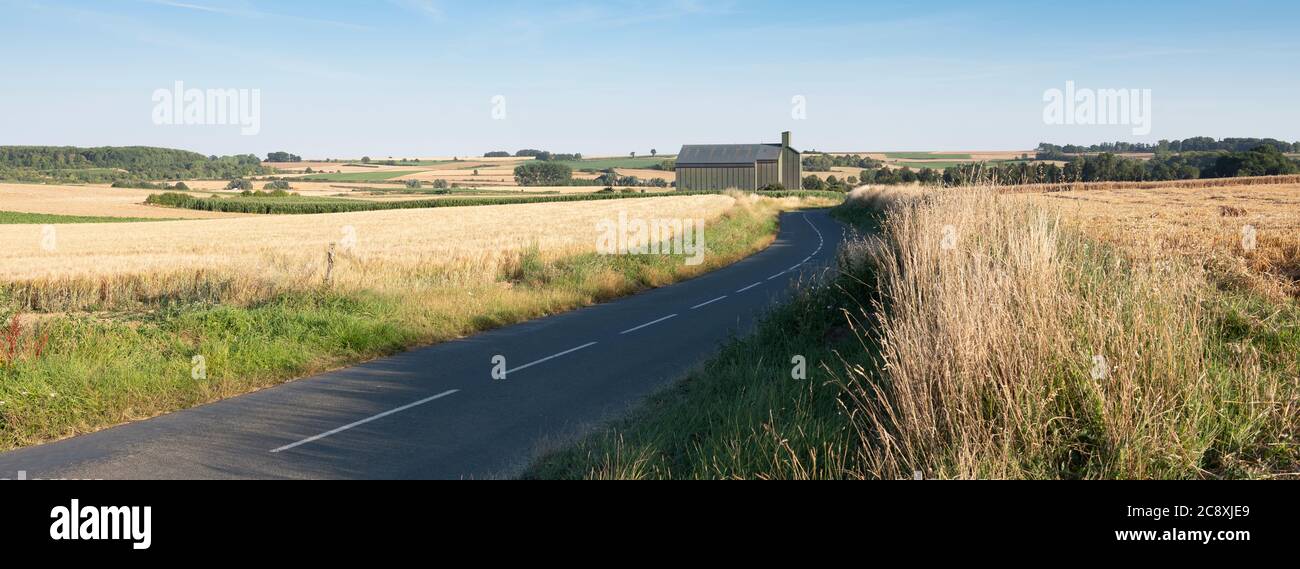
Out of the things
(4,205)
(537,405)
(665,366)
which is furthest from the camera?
(4,205)

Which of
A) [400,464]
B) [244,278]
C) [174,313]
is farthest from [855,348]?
[244,278]

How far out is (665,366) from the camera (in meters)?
12.4

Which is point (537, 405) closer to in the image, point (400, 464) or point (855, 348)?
point (400, 464)

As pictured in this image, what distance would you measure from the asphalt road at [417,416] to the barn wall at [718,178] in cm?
11300

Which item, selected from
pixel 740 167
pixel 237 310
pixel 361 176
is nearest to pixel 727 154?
pixel 740 167

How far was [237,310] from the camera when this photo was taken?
1398 cm

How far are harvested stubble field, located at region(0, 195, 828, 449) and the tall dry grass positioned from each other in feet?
26.7

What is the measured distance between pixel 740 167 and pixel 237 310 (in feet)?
385

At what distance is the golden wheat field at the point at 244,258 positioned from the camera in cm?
1908

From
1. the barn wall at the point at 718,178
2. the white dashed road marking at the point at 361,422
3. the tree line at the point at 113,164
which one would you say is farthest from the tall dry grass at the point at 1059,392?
the tree line at the point at 113,164

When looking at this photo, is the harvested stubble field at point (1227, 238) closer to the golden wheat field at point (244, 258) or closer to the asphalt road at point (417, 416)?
the asphalt road at point (417, 416)

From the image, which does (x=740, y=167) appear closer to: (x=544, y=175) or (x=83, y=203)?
(x=544, y=175)
